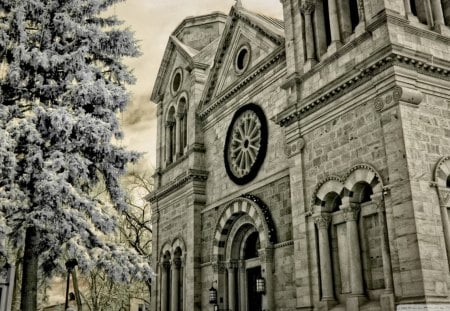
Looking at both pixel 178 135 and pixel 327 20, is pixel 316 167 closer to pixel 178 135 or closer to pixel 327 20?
pixel 327 20

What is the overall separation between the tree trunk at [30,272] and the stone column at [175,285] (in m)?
→ 10.3

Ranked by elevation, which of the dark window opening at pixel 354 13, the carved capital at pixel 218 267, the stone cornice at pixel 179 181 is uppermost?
the dark window opening at pixel 354 13

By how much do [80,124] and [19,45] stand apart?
2.91 meters

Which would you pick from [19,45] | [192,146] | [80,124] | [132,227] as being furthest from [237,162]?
[132,227]

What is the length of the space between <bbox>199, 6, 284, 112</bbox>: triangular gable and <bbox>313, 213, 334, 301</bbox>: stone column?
23.4ft

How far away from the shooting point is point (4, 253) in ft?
44.7

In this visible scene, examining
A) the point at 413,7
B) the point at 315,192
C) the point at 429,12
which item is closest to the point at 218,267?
the point at 315,192

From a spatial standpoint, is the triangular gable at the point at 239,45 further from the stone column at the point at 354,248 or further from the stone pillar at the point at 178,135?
the stone column at the point at 354,248

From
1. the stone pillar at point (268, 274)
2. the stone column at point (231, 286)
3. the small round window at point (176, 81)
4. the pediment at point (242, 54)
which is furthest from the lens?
the small round window at point (176, 81)

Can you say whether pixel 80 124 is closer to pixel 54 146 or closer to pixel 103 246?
pixel 54 146

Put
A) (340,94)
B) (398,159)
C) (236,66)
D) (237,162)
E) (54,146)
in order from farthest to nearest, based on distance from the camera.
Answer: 1. (236,66)
2. (237,162)
3. (340,94)
4. (54,146)
5. (398,159)

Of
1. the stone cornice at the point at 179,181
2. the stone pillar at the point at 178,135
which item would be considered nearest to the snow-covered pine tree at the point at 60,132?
the stone cornice at the point at 179,181

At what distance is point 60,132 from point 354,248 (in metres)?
8.48

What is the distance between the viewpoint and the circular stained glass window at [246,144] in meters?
19.7
